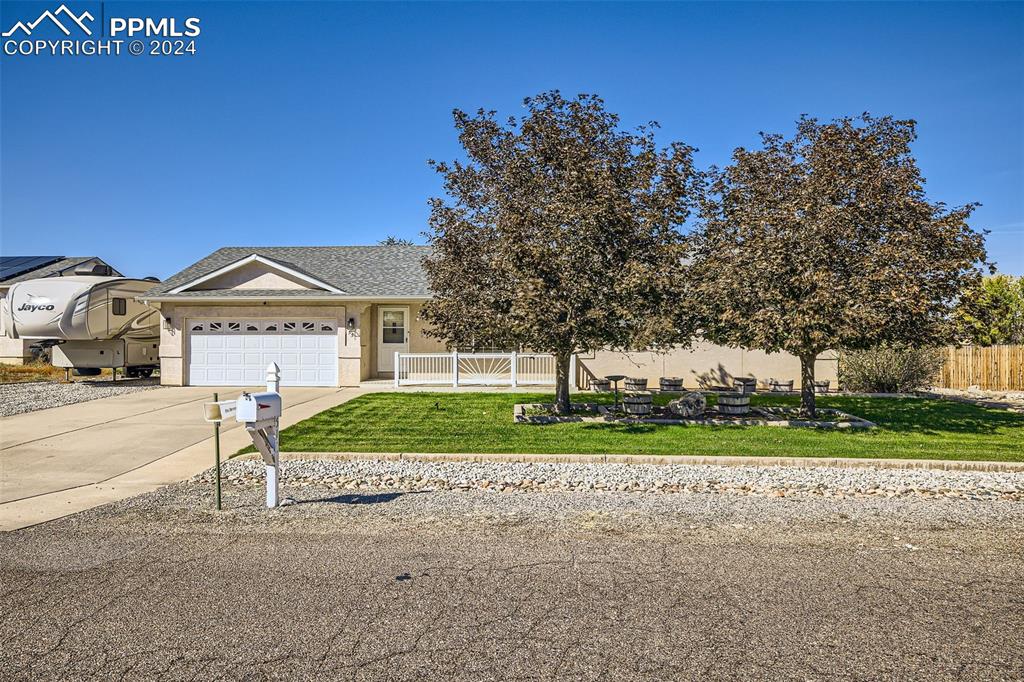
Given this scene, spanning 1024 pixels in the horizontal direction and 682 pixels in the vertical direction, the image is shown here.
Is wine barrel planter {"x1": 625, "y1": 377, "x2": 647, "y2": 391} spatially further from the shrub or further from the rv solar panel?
the rv solar panel

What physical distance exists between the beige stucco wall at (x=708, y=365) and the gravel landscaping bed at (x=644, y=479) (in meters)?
10.3

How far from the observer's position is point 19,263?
29.6 metres

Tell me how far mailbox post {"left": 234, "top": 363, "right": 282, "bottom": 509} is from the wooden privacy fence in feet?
73.1

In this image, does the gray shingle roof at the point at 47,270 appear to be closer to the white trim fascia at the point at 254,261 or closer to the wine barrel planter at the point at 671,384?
the white trim fascia at the point at 254,261

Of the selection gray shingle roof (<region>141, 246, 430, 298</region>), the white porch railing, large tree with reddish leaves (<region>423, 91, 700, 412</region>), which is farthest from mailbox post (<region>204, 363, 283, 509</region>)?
gray shingle roof (<region>141, 246, 430, 298</region>)

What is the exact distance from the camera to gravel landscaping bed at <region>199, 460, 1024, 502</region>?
7434 mm

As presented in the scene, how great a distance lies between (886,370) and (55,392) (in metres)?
22.9

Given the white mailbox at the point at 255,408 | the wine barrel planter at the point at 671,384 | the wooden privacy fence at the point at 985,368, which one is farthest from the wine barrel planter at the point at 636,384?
the wooden privacy fence at the point at 985,368

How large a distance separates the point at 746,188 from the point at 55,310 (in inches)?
745

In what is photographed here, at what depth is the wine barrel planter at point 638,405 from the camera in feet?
40.2

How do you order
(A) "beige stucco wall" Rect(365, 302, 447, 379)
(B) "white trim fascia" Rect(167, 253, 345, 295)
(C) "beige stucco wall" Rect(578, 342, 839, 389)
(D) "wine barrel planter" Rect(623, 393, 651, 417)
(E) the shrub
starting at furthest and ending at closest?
(A) "beige stucco wall" Rect(365, 302, 447, 379) < (B) "white trim fascia" Rect(167, 253, 345, 295) < (C) "beige stucco wall" Rect(578, 342, 839, 389) < (E) the shrub < (D) "wine barrel planter" Rect(623, 393, 651, 417)

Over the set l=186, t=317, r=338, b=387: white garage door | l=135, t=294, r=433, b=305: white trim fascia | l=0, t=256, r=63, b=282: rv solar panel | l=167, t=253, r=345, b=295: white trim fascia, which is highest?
l=0, t=256, r=63, b=282: rv solar panel

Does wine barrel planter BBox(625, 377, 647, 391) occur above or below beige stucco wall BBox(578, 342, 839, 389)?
below

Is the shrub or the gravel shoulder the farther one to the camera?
the shrub
